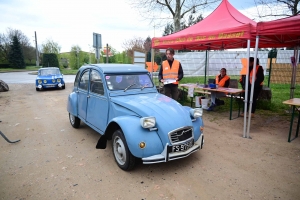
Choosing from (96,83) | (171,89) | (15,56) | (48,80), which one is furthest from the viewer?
(15,56)

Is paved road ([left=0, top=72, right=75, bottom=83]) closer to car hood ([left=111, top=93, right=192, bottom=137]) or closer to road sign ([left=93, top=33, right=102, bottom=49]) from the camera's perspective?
road sign ([left=93, top=33, right=102, bottom=49])

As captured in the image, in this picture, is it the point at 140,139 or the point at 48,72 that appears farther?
the point at 48,72

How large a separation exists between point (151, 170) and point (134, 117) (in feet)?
3.02

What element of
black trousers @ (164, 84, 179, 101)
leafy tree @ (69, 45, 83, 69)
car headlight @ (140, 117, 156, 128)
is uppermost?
leafy tree @ (69, 45, 83, 69)

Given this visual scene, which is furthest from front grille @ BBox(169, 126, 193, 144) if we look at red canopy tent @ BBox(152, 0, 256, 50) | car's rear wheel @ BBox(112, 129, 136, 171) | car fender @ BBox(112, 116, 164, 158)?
red canopy tent @ BBox(152, 0, 256, 50)

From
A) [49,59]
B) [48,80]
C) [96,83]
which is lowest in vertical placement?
[48,80]

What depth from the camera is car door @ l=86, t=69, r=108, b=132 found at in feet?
13.0

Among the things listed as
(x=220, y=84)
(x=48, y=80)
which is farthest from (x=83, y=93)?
(x=48, y=80)

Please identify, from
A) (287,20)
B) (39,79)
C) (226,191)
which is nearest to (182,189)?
(226,191)

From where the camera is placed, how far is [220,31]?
5.31 metres

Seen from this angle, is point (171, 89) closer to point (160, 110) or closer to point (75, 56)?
point (160, 110)

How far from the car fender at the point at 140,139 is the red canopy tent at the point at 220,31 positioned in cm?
329

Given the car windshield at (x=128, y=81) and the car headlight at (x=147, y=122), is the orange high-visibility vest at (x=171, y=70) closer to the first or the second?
the car windshield at (x=128, y=81)

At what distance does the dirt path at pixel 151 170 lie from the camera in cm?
282
